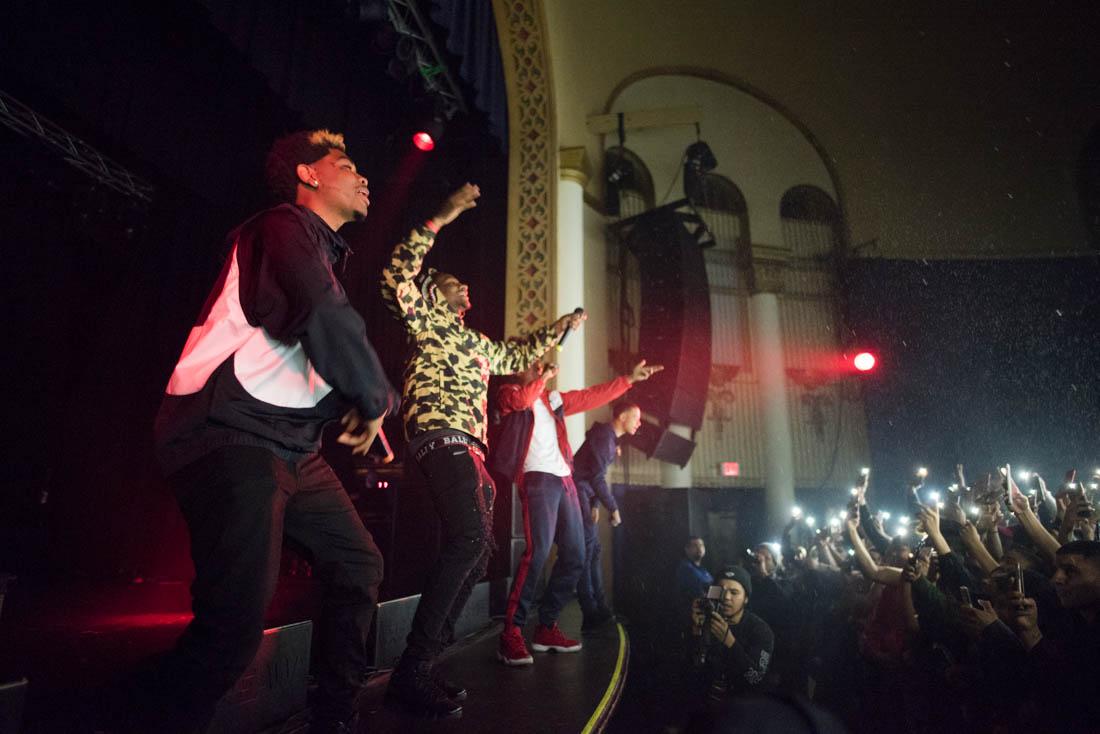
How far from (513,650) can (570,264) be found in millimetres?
3876

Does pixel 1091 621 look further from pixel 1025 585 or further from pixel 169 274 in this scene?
pixel 169 274

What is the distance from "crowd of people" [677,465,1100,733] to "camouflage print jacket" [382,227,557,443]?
1293 mm

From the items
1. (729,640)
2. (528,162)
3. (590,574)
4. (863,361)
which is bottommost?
(729,640)

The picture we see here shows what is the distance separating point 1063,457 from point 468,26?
957 cm

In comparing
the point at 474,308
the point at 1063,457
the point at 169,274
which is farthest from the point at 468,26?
the point at 1063,457

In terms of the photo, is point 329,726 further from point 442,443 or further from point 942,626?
point 942,626

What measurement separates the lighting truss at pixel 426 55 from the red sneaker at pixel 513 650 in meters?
4.09

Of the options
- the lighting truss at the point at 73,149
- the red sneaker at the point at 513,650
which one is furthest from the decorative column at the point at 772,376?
the lighting truss at the point at 73,149

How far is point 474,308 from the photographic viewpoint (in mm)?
5371

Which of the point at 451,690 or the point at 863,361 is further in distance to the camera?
the point at 863,361

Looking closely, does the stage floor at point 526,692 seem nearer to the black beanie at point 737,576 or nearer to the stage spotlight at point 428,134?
the black beanie at point 737,576

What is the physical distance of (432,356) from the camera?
7.45ft

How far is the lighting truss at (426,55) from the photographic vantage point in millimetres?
4230

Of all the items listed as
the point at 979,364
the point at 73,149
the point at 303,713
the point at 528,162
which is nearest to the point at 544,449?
the point at 303,713
